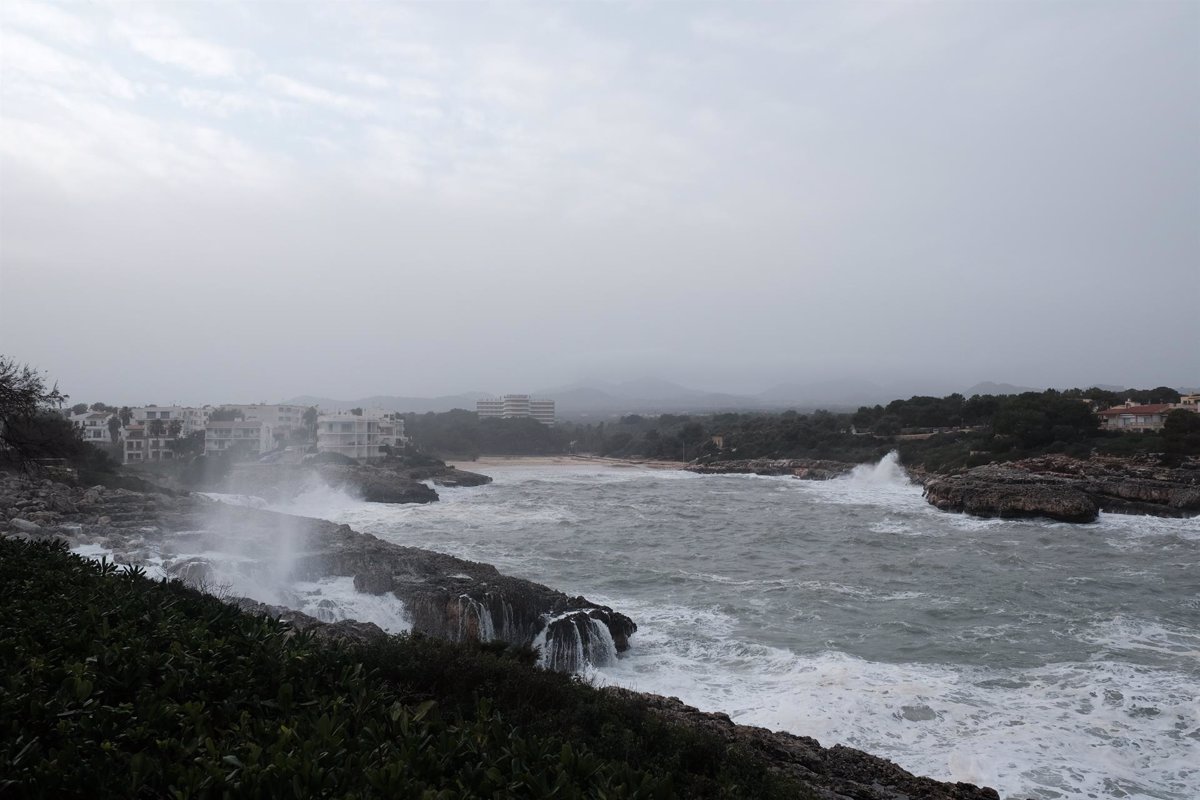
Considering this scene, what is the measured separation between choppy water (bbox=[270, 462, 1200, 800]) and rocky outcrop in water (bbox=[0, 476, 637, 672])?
3.83 feet

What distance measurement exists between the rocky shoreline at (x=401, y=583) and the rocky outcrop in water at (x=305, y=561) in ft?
0.09

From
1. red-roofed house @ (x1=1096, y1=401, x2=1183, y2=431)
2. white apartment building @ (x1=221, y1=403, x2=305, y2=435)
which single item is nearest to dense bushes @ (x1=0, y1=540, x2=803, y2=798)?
red-roofed house @ (x1=1096, y1=401, x2=1183, y2=431)

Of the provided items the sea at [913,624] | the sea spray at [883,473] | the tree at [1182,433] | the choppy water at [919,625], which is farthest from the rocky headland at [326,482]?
the tree at [1182,433]

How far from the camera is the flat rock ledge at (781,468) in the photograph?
51947mm

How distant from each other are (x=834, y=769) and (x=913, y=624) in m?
7.86

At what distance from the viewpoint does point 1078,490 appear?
100 ft

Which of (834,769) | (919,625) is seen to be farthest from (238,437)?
(834,769)

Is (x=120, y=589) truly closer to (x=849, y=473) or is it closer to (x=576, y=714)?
(x=576, y=714)

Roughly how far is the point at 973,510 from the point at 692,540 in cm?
1417

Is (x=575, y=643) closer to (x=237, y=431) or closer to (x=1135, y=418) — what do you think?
(x=1135, y=418)

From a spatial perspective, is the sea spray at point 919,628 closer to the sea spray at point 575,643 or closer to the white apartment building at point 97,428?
the sea spray at point 575,643

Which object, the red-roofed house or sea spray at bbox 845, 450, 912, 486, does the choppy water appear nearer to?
sea spray at bbox 845, 450, 912, 486

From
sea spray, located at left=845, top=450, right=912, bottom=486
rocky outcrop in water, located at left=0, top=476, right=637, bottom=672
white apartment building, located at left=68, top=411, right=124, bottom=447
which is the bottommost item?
sea spray, located at left=845, top=450, right=912, bottom=486

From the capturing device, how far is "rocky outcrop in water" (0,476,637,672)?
12867mm
